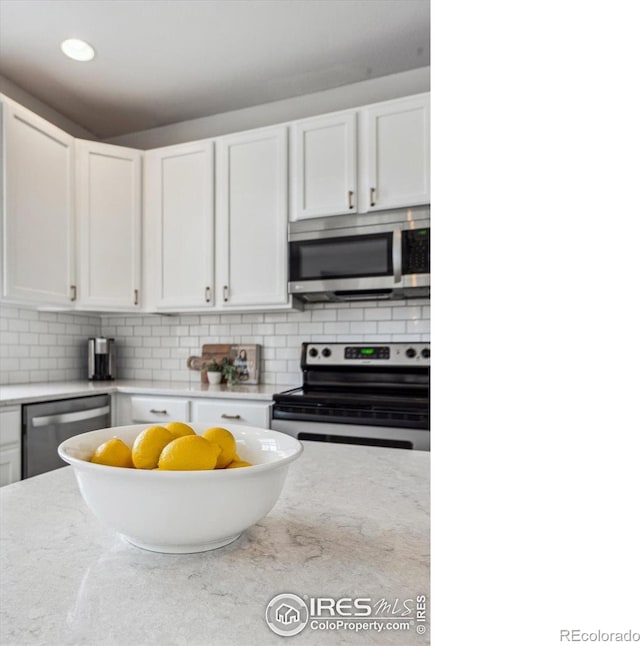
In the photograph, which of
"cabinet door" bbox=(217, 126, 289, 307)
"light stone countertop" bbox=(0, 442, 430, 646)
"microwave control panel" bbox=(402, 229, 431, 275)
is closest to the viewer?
"light stone countertop" bbox=(0, 442, 430, 646)

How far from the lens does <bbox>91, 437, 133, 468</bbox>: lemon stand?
1.88 ft

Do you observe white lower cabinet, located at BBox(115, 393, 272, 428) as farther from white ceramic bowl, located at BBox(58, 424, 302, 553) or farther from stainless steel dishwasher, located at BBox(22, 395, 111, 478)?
white ceramic bowl, located at BBox(58, 424, 302, 553)

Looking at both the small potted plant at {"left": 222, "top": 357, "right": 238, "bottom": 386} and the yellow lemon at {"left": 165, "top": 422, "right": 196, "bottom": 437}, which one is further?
the small potted plant at {"left": 222, "top": 357, "right": 238, "bottom": 386}

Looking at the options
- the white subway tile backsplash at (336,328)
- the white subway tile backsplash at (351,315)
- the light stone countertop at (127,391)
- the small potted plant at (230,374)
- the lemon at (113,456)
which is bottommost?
the light stone countertop at (127,391)

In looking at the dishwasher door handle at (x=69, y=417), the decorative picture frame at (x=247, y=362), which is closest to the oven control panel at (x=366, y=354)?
the decorative picture frame at (x=247, y=362)

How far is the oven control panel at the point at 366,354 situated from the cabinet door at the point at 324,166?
2.51ft

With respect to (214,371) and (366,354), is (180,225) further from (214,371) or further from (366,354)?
(366,354)

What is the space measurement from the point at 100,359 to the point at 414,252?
A: 220 cm

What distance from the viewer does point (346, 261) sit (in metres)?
2.45

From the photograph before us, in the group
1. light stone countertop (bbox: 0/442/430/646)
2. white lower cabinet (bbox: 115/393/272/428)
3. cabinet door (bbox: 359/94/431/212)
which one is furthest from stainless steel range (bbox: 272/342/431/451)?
light stone countertop (bbox: 0/442/430/646)

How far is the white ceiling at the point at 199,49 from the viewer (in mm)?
2184

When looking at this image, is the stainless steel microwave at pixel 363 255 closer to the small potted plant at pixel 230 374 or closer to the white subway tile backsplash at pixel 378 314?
the white subway tile backsplash at pixel 378 314

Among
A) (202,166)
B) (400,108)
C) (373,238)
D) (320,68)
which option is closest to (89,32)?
(202,166)

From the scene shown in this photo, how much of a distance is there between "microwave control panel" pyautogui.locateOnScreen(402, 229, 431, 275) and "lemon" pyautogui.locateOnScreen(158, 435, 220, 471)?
1902mm
